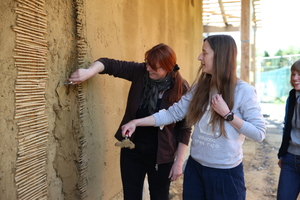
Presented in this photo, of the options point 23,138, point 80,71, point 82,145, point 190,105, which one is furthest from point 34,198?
point 190,105

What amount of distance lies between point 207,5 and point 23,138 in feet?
29.8

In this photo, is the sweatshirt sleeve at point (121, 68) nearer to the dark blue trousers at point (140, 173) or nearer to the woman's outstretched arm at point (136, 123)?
the woman's outstretched arm at point (136, 123)

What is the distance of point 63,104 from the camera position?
2275 mm

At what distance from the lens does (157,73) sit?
2373 millimetres

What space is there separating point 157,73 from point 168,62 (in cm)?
12

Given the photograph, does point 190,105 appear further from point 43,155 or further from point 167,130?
point 43,155

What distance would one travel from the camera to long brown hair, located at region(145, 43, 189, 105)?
7.55ft

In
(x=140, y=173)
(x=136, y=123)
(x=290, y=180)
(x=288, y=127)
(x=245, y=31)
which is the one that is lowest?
(x=290, y=180)

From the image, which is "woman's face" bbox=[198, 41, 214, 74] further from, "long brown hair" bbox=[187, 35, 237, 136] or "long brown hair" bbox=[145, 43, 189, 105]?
"long brown hair" bbox=[145, 43, 189, 105]

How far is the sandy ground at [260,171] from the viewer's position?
14.7 ft

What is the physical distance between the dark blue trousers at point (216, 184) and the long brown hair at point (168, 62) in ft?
2.06

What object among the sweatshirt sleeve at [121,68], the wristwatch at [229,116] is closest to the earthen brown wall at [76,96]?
the sweatshirt sleeve at [121,68]

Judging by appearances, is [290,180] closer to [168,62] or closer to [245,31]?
[168,62]

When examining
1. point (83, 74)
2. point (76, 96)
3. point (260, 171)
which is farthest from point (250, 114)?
point (260, 171)
